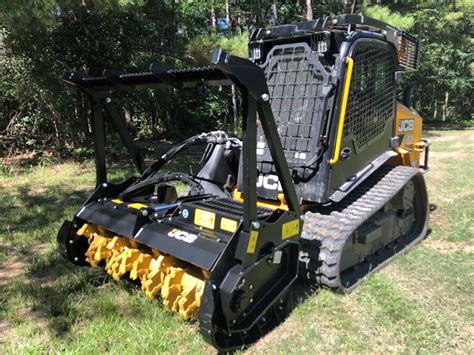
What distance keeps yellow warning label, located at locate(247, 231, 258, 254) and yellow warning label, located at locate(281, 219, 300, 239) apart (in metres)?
0.27

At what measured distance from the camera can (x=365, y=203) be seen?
11.6 feet

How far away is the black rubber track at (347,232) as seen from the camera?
315 cm

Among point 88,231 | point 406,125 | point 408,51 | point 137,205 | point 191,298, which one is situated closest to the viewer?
point 191,298

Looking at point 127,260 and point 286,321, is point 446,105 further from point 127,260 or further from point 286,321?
point 127,260

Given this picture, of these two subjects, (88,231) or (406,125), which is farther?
(406,125)

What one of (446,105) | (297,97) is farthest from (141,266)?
(446,105)

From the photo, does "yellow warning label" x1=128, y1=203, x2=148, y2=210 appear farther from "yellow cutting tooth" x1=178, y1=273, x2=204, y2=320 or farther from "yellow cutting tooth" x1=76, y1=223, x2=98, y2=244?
"yellow cutting tooth" x1=178, y1=273, x2=204, y2=320

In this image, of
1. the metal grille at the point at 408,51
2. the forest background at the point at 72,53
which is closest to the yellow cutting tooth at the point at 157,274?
the metal grille at the point at 408,51

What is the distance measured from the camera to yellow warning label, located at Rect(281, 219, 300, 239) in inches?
110

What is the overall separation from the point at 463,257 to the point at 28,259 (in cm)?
416

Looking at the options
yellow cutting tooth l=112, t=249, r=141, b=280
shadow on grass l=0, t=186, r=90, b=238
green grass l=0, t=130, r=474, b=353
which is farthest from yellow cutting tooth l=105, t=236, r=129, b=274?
shadow on grass l=0, t=186, r=90, b=238

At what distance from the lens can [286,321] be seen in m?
2.97

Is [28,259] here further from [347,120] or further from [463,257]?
[463,257]

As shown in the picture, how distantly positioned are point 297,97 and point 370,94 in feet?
2.28
